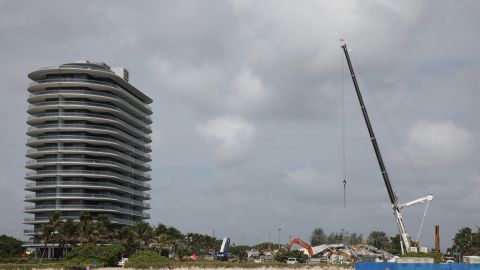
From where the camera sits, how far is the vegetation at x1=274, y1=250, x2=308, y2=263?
11586 centimetres

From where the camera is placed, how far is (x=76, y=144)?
14275 cm

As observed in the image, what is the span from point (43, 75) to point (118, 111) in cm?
2020

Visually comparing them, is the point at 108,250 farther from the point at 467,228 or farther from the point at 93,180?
the point at 467,228

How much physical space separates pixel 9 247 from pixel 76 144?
97.4 ft

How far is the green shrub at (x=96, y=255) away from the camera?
318ft

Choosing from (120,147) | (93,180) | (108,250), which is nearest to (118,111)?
(120,147)

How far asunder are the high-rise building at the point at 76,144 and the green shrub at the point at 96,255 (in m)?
37.9

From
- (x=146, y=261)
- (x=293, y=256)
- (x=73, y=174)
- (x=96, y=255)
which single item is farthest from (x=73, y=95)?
(x=293, y=256)

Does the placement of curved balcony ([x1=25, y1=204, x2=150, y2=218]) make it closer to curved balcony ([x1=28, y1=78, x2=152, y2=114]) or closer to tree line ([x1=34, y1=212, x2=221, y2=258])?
tree line ([x1=34, y1=212, x2=221, y2=258])

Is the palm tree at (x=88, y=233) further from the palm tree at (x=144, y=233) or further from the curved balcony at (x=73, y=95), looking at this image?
the curved balcony at (x=73, y=95)

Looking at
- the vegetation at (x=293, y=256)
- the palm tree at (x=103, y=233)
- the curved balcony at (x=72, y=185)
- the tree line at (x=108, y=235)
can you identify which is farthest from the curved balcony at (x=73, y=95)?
the vegetation at (x=293, y=256)

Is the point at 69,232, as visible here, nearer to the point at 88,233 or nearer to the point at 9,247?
the point at 88,233

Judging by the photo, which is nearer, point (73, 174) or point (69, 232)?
point (69, 232)

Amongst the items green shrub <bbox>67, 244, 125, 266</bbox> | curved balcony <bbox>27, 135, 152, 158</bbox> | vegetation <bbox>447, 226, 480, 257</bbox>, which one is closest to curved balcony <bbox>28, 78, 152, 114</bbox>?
curved balcony <bbox>27, 135, 152, 158</bbox>
